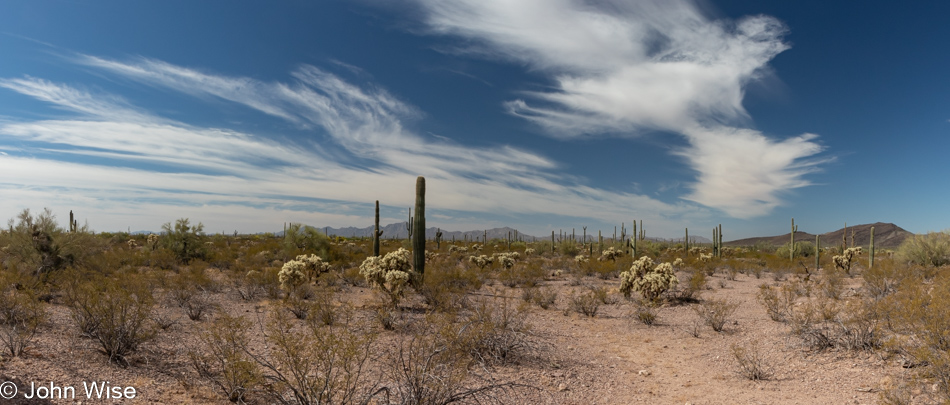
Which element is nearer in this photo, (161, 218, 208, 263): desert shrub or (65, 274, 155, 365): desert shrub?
(65, 274, 155, 365): desert shrub

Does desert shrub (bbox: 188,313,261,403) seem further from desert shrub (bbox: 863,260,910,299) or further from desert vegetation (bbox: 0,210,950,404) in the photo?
desert shrub (bbox: 863,260,910,299)

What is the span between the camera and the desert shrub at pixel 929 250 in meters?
20.3

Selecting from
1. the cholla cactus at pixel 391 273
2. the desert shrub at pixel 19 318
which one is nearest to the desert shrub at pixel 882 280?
the cholla cactus at pixel 391 273

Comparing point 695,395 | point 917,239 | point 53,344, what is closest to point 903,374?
point 695,395

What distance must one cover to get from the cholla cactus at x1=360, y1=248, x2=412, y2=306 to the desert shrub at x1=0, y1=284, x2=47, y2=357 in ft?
22.5

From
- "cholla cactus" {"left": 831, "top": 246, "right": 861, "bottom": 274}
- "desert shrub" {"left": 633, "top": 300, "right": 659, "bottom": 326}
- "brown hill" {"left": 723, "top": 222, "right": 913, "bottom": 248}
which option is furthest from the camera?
"brown hill" {"left": 723, "top": 222, "right": 913, "bottom": 248}

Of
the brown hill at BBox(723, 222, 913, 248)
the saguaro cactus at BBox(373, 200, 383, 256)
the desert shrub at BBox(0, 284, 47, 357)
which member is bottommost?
the brown hill at BBox(723, 222, 913, 248)

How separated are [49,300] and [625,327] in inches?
564

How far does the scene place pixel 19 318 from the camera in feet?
24.1

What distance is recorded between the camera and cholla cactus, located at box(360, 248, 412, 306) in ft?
39.2

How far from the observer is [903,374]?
6355mm

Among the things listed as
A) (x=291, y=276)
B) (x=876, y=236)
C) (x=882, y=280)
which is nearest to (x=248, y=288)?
(x=291, y=276)
